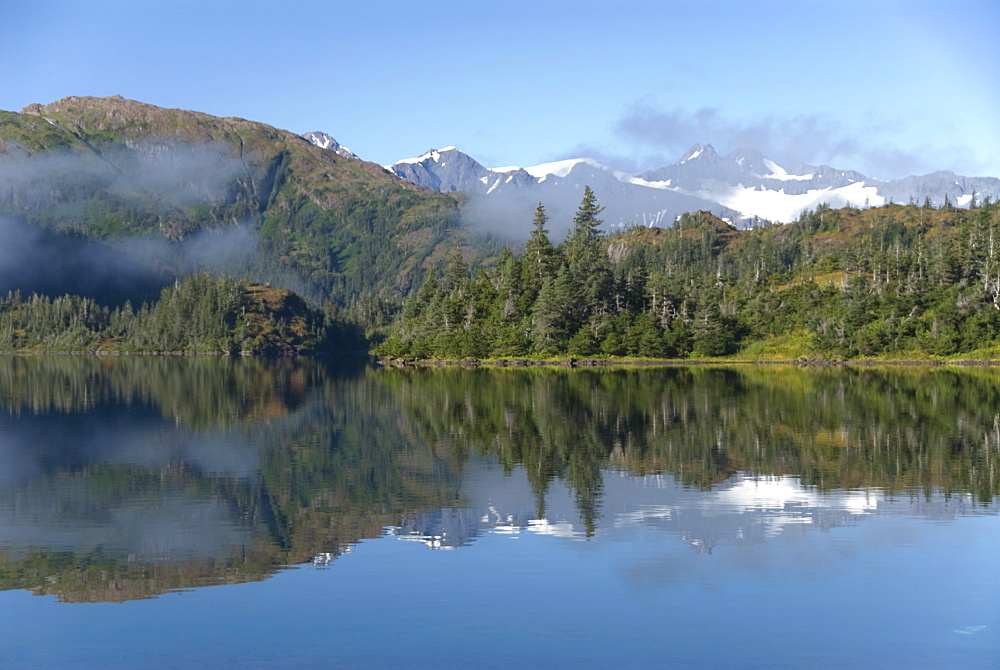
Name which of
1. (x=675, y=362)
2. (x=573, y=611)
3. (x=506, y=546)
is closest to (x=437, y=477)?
(x=506, y=546)

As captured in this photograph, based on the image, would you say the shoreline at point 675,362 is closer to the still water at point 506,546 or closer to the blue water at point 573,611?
the still water at point 506,546

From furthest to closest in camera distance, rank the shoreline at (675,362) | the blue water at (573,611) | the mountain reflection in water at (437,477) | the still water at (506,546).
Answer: the shoreline at (675,362) → the mountain reflection in water at (437,477) → the still water at (506,546) → the blue water at (573,611)

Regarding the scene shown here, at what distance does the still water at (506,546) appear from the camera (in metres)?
20.8

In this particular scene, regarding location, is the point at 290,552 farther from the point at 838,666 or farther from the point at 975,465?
the point at 975,465

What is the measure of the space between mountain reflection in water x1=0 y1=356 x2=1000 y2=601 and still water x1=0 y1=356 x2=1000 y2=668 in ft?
0.62

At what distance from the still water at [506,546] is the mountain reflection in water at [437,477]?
188 millimetres

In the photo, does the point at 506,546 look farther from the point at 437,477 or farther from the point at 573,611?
the point at 437,477

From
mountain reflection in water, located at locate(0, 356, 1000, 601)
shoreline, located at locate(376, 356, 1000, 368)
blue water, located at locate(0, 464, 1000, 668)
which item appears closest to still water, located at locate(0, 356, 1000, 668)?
blue water, located at locate(0, 464, 1000, 668)

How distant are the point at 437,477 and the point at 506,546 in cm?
1339

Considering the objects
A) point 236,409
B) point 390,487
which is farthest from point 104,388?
point 390,487

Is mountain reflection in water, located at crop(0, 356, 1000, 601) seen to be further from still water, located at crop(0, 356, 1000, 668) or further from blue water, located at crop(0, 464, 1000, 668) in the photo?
blue water, located at crop(0, 464, 1000, 668)

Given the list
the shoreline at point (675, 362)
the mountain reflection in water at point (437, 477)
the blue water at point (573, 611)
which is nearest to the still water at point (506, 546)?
the blue water at point (573, 611)

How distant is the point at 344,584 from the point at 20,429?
48801mm

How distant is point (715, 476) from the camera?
41719mm
